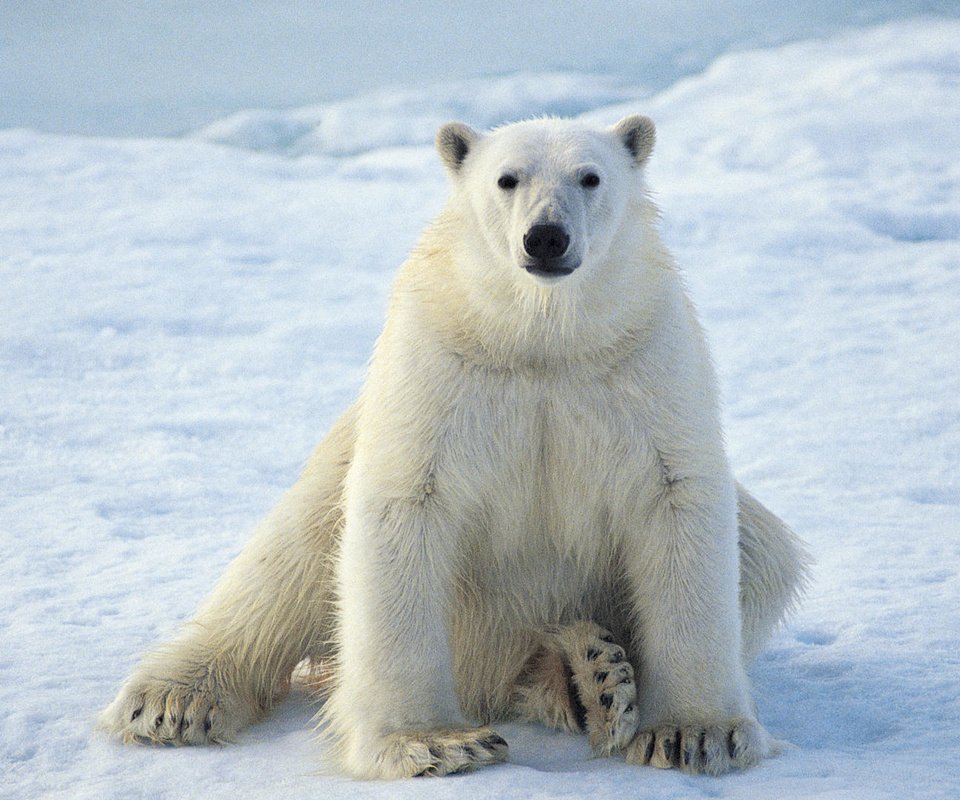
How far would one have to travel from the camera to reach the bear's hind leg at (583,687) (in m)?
3.06

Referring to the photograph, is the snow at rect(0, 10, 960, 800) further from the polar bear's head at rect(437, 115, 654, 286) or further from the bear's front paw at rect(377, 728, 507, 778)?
the polar bear's head at rect(437, 115, 654, 286)

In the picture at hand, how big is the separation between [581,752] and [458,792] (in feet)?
1.71

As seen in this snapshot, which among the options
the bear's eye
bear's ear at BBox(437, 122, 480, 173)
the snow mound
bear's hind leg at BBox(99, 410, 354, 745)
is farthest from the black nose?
the snow mound

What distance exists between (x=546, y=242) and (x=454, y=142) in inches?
26.4

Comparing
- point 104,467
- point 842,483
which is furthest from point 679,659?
point 104,467

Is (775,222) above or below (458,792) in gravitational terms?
above

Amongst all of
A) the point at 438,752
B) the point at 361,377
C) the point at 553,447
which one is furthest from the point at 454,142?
the point at 361,377

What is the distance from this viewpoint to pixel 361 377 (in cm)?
749

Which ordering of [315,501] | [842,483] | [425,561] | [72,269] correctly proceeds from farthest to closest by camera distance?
1. [72,269]
2. [842,483]
3. [315,501]
4. [425,561]

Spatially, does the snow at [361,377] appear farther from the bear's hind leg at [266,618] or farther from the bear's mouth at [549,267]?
the bear's mouth at [549,267]

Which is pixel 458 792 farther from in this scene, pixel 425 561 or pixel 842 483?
pixel 842 483

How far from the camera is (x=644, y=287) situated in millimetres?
3152

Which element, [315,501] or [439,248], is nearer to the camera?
[439,248]

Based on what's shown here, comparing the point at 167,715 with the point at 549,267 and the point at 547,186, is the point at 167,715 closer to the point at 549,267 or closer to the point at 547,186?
the point at 549,267
